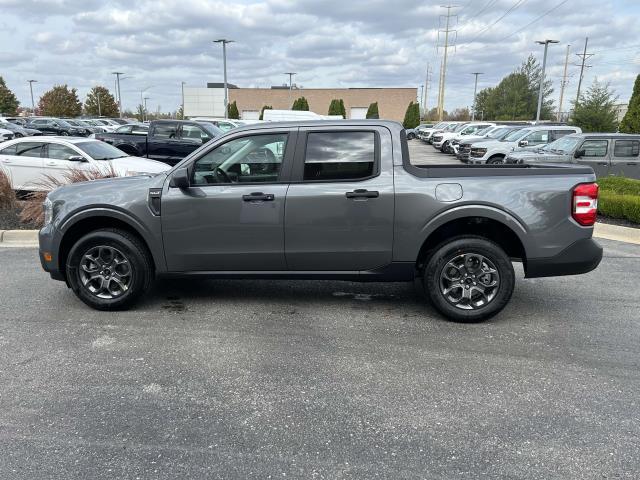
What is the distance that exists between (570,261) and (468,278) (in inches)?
35.9

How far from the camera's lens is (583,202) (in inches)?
181

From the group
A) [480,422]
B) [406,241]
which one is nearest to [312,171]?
[406,241]

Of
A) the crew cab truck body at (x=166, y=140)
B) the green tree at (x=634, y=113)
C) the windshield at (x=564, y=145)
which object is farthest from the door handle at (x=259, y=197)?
the green tree at (x=634, y=113)

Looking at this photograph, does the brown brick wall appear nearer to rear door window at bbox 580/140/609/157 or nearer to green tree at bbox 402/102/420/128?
green tree at bbox 402/102/420/128

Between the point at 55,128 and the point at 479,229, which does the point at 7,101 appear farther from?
the point at 479,229

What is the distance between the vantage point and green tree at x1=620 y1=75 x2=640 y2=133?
19.2 m

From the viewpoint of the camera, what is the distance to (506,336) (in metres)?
4.59

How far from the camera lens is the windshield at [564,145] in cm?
1333

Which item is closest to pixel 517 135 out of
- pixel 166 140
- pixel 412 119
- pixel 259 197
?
pixel 166 140

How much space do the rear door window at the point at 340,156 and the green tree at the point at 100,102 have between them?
79623 millimetres

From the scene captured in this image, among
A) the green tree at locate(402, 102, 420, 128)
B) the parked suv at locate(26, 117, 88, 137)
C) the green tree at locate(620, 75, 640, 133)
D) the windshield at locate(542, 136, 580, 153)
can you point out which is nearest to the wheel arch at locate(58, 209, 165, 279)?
the windshield at locate(542, 136, 580, 153)

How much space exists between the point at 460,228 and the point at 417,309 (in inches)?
38.0

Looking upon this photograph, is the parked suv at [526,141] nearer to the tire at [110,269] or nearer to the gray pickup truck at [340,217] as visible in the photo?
the gray pickup truck at [340,217]

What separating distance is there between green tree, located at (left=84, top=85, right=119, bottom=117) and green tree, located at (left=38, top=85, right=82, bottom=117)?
2.20 m
